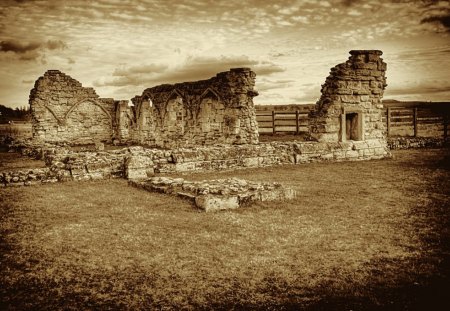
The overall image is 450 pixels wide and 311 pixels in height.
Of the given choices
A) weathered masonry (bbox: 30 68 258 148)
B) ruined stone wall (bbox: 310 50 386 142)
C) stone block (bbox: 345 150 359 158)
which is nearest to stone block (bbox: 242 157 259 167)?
ruined stone wall (bbox: 310 50 386 142)

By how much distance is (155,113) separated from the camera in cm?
2527

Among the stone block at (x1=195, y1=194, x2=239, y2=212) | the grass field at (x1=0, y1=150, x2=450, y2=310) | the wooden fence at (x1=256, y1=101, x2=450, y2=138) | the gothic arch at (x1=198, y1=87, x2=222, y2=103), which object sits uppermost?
the gothic arch at (x1=198, y1=87, x2=222, y2=103)

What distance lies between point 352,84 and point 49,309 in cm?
1428

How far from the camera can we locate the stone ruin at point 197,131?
1086 centimetres

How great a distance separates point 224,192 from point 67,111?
21904mm

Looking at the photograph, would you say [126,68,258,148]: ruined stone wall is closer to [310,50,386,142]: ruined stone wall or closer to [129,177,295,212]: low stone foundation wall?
[310,50,386,142]: ruined stone wall

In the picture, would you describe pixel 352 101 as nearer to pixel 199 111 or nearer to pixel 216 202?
pixel 199 111

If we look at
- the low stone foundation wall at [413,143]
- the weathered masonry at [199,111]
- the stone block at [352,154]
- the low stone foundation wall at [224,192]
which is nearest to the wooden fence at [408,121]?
the low stone foundation wall at [413,143]

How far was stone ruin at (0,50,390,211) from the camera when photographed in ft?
35.6

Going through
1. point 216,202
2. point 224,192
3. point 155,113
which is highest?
point 155,113

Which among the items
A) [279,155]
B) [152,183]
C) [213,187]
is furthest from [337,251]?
[279,155]

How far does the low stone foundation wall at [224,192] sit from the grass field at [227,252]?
0.84 feet

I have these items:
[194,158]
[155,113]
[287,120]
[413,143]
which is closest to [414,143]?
[413,143]

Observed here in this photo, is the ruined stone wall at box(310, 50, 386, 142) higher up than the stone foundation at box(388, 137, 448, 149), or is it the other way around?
the ruined stone wall at box(310, 50, 386, 142)
